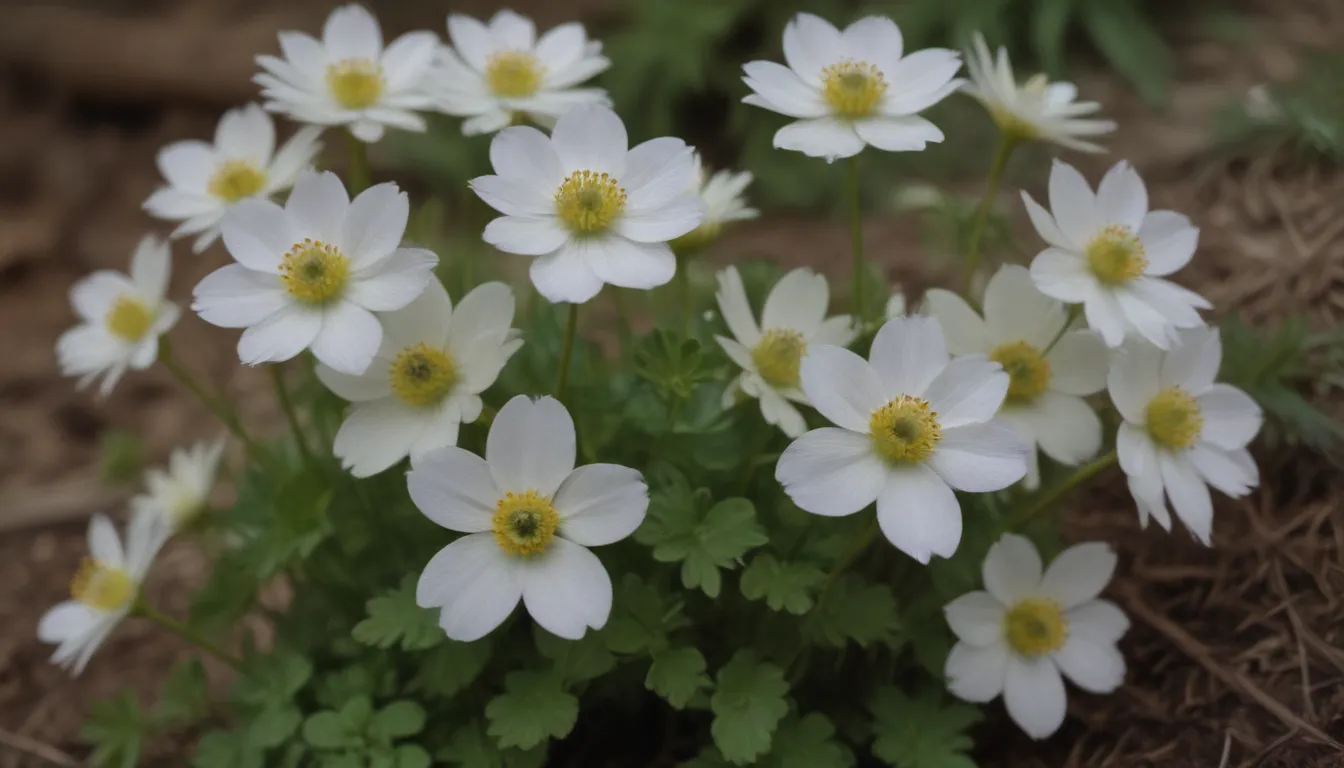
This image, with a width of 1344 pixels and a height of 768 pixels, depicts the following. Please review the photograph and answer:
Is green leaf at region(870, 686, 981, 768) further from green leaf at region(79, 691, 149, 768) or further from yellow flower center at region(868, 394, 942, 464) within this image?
green leaf at region(79, 691, 149, 768)

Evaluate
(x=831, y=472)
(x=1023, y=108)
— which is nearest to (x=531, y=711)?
(x=831, y=472)

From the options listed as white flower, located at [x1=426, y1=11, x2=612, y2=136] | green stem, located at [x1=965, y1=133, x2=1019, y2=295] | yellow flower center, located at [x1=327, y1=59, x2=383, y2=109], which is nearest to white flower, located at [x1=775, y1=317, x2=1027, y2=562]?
green stem, located at [x1=965, y1=133, x2=1019, y2=295]

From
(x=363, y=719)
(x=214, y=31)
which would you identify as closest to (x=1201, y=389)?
(x=363, y=719)

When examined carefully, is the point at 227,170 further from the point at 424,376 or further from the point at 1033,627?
the point at 1033,627

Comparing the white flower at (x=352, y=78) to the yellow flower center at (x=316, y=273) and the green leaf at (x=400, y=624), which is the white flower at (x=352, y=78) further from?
the green leaf at (x=400, y=624)

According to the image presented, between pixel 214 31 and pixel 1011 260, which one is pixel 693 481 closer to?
pixel 1011 260

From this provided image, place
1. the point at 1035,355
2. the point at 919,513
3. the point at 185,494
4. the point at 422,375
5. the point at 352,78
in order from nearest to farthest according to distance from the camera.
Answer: the point at 919,513 → the point at 422,375 → the point at 1035,355 → the point at 352,78 → the point at 185,494

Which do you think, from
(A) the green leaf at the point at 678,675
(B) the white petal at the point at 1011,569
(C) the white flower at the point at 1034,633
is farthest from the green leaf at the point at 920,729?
(A) the green leaf at the point at 678,675
